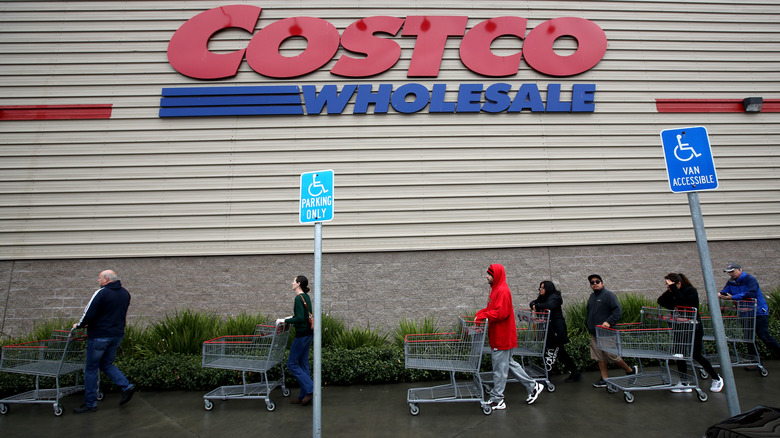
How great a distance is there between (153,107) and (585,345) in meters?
9.45

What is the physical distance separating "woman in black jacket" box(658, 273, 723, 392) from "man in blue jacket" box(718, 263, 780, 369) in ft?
3.47

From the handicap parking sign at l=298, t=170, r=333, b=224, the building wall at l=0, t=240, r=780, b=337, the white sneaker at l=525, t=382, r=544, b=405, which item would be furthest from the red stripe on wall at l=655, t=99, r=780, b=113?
the handicap parking sign at l=298, t=170, r=333, b=224

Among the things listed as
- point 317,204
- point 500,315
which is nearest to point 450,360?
point 500,315

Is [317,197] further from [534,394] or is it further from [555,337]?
[555,337]

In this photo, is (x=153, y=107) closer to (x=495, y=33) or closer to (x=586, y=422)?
(x=495, y=33)

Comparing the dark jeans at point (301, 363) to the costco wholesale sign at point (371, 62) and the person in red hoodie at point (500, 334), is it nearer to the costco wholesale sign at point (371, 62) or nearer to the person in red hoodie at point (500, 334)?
the person in red hoodie at point (500, 334)

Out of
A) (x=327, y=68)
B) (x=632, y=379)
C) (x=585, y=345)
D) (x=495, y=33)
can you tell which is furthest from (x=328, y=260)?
(x=495, y=33)

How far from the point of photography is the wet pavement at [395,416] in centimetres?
463

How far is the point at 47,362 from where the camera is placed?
230 inches

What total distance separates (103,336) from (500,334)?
5422mm

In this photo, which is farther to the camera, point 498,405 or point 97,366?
point 97,366

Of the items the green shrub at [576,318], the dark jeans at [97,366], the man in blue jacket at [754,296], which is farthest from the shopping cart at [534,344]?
the dark jeans at [97,366]

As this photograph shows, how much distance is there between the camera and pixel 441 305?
810cm

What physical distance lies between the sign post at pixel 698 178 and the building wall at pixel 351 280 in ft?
16.2
